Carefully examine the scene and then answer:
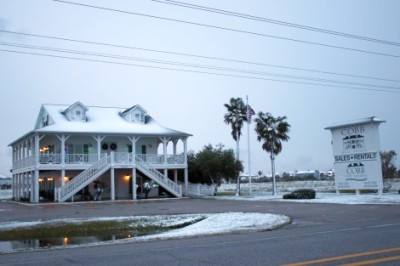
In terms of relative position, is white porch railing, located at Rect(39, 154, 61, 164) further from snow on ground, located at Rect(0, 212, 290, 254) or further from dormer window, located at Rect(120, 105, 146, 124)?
snow on ground, located at Rect(0, 212, 290, 254)

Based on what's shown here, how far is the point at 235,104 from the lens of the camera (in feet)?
170

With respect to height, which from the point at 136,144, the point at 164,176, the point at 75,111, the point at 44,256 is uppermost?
the point at 75,111

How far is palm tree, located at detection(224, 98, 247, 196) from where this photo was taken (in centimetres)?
5156

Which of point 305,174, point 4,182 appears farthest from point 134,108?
point 305,174

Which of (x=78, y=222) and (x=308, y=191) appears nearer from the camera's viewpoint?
(x=78, y=222)

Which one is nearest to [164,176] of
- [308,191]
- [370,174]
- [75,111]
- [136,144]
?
[136,144]

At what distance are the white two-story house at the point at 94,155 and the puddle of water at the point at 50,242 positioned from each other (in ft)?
81.5

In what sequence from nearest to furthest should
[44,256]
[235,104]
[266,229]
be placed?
[44,256] < [266,229] < [235,104]

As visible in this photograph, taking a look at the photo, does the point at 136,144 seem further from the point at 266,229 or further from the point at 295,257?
the point at 295,257

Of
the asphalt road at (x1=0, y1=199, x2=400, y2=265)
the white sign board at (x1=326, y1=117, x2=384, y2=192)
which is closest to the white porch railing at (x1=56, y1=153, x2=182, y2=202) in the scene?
the white sign board at (x1=326, y1=117, x2=384, y2=192)

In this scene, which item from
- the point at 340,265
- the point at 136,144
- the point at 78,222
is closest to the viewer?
the point at 340,265

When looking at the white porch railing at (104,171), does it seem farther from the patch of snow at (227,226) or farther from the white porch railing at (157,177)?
the patch of snow at (227,226)

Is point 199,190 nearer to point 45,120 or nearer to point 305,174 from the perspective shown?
point 45,120

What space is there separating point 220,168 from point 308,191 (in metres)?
14.5
